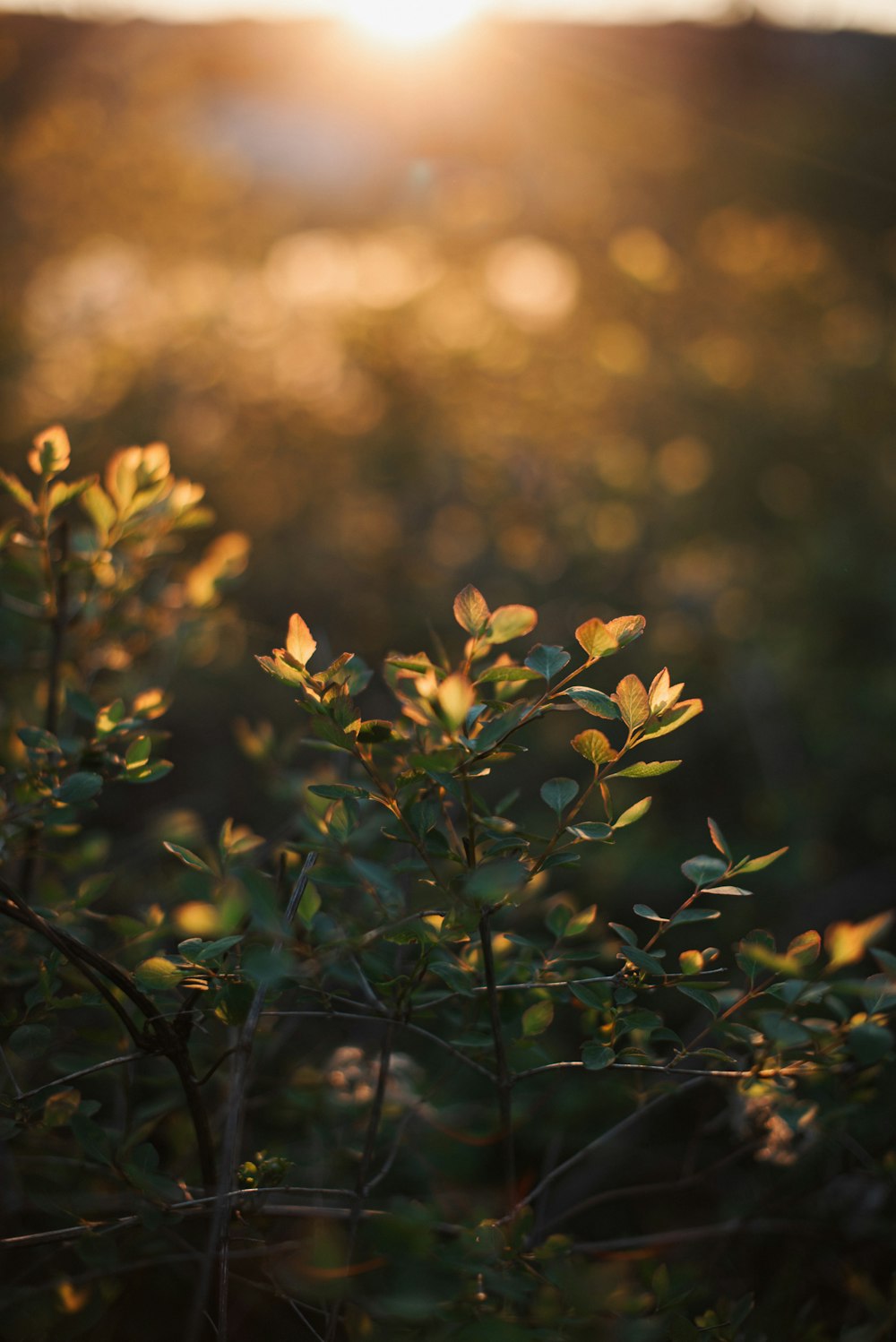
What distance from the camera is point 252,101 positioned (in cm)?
952

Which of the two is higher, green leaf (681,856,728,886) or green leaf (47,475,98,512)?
green leaf (47,475,98,512)

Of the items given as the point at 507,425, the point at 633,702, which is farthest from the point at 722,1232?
the point at 507,425

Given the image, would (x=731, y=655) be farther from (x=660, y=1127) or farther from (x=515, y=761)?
(x=660, y=1127)

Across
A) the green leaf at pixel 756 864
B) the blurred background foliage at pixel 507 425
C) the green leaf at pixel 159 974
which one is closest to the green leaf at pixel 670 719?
the green leaf at pixel 756 864

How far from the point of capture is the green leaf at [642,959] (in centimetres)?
64

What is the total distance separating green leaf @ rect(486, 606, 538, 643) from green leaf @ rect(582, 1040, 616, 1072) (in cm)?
31

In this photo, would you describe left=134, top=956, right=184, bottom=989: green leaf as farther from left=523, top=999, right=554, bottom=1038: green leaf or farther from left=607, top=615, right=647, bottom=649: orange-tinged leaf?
left=607, top=615, right=647, bottom=649: orange-tinged leaf

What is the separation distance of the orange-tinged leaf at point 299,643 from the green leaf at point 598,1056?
1.14 feet

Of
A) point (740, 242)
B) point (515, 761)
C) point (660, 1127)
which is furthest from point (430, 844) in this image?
point (740, 242)

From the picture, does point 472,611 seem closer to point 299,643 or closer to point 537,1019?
point 299,643

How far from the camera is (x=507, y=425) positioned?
9.00 feet

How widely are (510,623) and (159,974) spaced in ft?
1.13

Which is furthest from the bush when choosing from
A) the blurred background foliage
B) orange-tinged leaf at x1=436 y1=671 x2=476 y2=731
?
the blurred background foliage

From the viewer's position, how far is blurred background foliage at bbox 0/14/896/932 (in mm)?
2217
